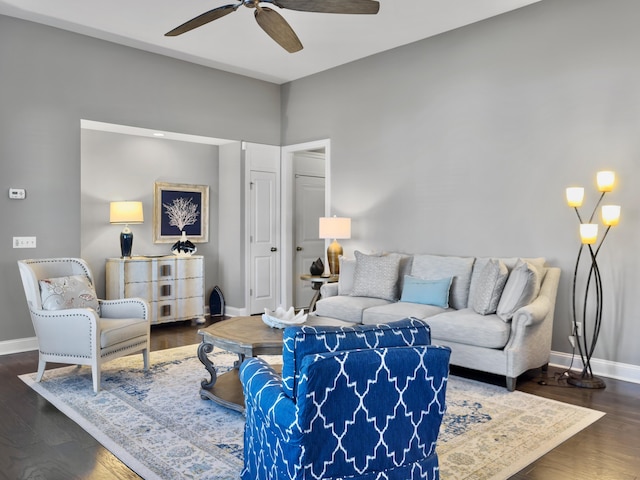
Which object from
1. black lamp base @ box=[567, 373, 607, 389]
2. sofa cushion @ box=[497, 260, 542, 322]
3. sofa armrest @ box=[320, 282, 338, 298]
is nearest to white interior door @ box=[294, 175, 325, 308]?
sofa armrest @ box=[320, 282, 338, 298]

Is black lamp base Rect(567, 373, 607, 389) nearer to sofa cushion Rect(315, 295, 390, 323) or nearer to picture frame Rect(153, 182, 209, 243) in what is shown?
sofa cushion Rect(315, 295, 390, 323)

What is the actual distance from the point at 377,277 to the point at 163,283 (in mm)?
→ 2629

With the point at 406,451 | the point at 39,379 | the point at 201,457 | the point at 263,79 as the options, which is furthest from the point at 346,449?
the point at 263,79

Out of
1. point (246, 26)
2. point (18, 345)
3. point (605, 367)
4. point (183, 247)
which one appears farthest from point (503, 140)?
point (18, 345)

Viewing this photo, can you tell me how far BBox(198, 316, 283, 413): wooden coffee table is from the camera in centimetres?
324

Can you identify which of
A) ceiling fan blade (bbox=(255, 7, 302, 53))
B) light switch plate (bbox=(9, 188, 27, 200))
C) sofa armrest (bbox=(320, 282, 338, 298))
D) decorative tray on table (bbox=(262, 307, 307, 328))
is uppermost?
ceiling fan blade (bbox=(255, 7, 302, 53))

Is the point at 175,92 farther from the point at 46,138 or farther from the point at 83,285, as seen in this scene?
the point at 83,285

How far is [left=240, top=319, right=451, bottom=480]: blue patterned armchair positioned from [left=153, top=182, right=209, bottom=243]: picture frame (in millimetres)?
5014

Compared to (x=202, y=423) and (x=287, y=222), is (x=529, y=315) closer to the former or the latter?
(x=202, y=423)

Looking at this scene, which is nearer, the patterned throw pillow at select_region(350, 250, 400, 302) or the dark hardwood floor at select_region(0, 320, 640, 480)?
the dark hardwood floor at select_region(0, 320, 640, 480)

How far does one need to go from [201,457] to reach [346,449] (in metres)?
1.24

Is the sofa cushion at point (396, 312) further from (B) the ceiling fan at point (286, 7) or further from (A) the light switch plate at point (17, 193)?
(A) the light switch plate at point (17, 193)

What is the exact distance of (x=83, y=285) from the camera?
4.29 m

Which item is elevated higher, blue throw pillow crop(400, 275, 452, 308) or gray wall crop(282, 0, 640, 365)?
gray wall crop(282, 0, 640, 365)
